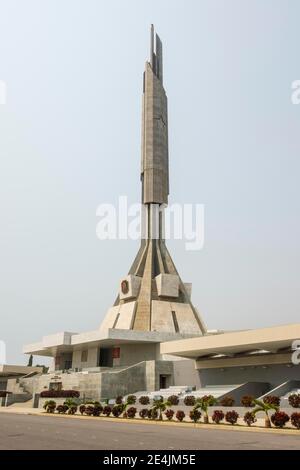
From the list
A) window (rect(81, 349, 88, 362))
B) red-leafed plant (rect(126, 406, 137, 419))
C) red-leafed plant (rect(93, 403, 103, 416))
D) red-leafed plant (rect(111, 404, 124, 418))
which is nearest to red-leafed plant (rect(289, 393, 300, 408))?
red-leafed plant (rect(126, 406, 137, 419))

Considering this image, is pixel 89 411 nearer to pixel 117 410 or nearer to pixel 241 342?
pixel 117 410

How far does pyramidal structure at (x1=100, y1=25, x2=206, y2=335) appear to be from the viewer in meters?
53.0

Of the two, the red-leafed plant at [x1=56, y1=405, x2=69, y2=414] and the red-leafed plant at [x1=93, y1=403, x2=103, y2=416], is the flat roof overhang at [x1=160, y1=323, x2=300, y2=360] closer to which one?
the red-leafed plant at [x1=93, y1=403, x2=103, y2=416]

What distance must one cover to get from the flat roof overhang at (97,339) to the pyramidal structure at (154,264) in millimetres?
4532

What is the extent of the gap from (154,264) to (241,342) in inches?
1137

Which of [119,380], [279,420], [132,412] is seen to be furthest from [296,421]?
[119,380]

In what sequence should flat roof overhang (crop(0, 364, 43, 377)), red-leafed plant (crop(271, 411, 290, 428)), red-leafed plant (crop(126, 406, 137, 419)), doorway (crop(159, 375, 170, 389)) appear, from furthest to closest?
flat roof overhang (crop(0, 364, 43, 377))
doorway (crop(159, 375, 170, 389))
red-leafed plant (crop(126, 406, 137, 419))
red-leafed plant (crop(271, 411, 290, 428))

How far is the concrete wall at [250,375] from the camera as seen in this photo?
32.8m

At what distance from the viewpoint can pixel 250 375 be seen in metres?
35.6

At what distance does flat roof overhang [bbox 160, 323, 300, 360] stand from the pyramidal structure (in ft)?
45.0

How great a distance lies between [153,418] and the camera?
26.1 metres

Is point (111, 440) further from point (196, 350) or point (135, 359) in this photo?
point (135, 359)
